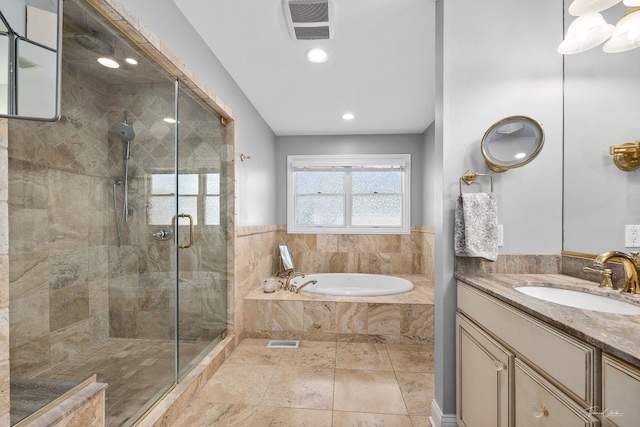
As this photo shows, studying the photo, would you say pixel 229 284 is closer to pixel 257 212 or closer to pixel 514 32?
pixel 257 212

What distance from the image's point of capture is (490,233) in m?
1.50

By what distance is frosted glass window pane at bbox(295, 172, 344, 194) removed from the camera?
4445 mm

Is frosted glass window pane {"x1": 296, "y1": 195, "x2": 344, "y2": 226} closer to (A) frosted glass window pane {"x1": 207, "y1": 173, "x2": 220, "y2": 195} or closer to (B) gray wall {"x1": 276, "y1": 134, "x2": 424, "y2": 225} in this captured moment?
(B) gray wall {"x1": 276, "y1": 134, "x2": 424, "y2": 225}

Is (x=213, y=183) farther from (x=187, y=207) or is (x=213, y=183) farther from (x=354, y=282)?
(x=354, y=282)

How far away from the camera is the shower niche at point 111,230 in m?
1.27

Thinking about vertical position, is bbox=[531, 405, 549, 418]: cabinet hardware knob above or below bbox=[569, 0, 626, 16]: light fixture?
below

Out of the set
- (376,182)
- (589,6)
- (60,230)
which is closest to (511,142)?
(589,6)

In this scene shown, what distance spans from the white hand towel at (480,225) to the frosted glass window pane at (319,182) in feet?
9.76

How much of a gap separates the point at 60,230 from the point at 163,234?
60cm

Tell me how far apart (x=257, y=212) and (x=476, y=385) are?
273 cm

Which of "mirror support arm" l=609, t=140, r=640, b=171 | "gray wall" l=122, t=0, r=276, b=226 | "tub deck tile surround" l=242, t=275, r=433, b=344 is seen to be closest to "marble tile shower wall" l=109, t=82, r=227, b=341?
"gray wall" l=122, t=0, r=276, b=226

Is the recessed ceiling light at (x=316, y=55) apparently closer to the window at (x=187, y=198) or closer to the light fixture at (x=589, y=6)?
the window at (x=187, y=198)

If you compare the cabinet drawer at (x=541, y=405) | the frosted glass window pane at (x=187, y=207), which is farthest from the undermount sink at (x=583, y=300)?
the frosted glass window pane at (x=187, y=207)

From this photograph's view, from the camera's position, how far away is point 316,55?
2.24 m
